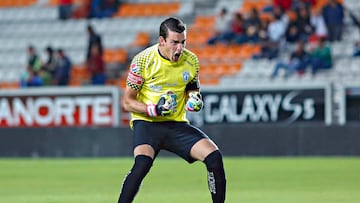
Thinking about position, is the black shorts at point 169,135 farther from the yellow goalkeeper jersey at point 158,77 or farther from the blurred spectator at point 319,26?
the blurred spectator at point 319,26

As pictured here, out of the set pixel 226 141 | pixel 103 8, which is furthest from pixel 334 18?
pixel 103 8

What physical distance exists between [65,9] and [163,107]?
24.8 metres

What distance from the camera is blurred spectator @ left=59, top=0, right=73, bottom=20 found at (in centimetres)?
3441

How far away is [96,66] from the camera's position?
96.2ft

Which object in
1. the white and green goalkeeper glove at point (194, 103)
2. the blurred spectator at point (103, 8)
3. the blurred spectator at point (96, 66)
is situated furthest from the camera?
the blurred spectator at point (103, 8)

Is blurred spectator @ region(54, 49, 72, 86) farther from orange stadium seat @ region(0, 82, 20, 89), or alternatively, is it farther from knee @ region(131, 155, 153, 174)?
knee @ region(131, 155, 153, 174)

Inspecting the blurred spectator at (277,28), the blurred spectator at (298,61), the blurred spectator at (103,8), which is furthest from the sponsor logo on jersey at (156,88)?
the blurred spectator at (103,8)

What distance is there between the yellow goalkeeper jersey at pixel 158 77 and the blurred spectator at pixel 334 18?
54.7 feet

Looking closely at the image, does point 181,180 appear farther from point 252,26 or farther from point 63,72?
point 63,72

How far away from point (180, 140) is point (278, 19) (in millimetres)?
17842

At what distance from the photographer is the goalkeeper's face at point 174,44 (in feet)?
33.2

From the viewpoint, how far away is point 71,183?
17.4 meters

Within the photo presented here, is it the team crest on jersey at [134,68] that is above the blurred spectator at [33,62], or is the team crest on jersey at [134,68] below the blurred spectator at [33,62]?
above

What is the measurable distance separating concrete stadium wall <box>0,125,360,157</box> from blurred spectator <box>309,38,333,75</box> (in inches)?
112
